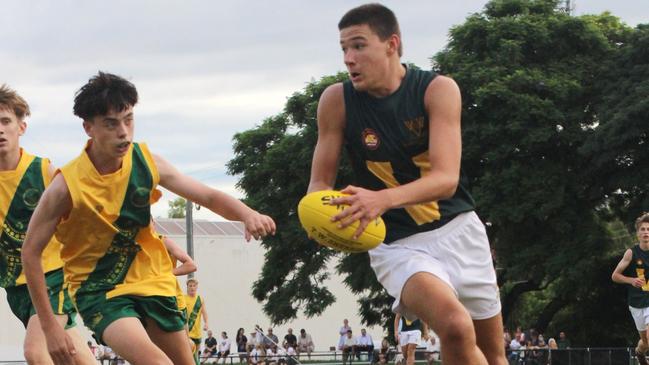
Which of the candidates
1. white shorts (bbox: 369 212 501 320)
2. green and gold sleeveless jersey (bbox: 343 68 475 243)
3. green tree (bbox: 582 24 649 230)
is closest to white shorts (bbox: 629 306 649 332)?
white shorts (bbox: 369 212 501 320)

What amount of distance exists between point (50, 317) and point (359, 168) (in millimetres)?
2179

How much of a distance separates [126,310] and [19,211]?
2317 millimetres

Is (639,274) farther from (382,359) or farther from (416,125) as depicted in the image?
(382,359)

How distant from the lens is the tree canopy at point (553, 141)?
1736 inches

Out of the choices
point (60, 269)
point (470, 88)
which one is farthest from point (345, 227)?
point (470, 88)

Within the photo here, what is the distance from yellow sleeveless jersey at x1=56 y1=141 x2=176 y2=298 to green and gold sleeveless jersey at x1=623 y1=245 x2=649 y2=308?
44.1 feet

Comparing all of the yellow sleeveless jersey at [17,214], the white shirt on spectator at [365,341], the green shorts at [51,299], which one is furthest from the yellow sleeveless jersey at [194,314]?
the white shirt on spectator at [365,341]

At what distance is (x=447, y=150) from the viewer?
→ 8.16 m

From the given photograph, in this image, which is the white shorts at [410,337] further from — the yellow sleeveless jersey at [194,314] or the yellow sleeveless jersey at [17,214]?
the yellow sleeveless jersey at [17,214]

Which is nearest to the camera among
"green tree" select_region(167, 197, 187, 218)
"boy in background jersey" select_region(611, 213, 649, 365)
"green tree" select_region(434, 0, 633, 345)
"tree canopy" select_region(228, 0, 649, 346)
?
"boy in background jersey" select_region(611, 213, 649, 365)

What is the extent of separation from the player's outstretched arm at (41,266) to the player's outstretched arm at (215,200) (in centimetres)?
65

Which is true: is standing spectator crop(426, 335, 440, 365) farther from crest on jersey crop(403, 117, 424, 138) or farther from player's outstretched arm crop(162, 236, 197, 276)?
crest on jersey crop(403, 117, 424, 138)

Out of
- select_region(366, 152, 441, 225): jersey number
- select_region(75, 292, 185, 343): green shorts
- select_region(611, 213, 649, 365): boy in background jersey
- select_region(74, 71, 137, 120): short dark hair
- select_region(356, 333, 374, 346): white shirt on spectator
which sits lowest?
select_region(75, 292, 185, 343): green shorts

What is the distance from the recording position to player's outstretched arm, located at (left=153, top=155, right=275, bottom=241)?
770 centimetres
